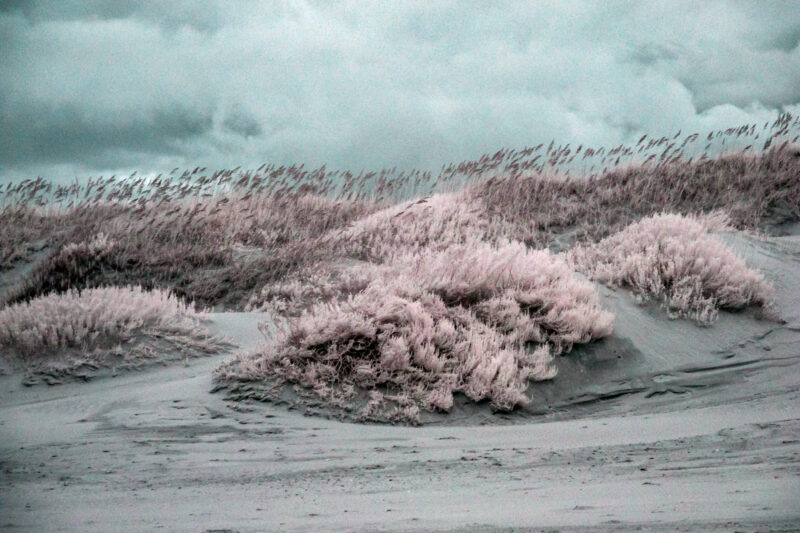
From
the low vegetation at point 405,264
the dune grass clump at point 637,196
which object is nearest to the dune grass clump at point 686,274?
the low vegetation at point 405,264

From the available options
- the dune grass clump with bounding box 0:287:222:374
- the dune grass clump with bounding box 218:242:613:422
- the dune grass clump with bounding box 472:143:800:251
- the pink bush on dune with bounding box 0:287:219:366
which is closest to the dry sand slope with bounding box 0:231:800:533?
the dune grass clump with bounding box 218:242:613:422

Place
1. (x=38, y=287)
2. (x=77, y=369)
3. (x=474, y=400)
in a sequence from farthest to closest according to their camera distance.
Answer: (x=38, y=287) < (x=77, y=369) < (x=474, y=400)

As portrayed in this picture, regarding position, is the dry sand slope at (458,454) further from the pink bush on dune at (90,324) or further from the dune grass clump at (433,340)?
the pink bush on dune at (90,324)

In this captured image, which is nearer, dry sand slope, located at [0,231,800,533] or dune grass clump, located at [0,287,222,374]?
dry sand slope, located at [0,231,800,533]

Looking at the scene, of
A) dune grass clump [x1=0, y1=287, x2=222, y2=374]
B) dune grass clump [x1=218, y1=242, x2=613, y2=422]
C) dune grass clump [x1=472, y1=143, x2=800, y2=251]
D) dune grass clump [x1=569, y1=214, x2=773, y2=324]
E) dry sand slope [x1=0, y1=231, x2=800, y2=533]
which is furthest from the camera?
dune grass clump [x1=472, y1=143, x2=800, y2=251]

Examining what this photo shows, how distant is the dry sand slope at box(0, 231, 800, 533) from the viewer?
3309 millimetres

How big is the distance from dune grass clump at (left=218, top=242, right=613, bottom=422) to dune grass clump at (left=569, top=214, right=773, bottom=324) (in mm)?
1384

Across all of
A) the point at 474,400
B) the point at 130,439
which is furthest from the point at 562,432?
the point at 130,439

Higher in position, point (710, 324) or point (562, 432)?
point (710, 324)

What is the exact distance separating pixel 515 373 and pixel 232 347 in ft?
14.2

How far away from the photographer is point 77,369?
312 inches

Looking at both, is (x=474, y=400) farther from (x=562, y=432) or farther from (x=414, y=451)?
(x=414, y=451)

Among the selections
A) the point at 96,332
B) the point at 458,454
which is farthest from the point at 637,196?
the point at 458,454

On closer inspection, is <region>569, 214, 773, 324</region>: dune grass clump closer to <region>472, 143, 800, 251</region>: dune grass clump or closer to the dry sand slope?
the dry sand slope
